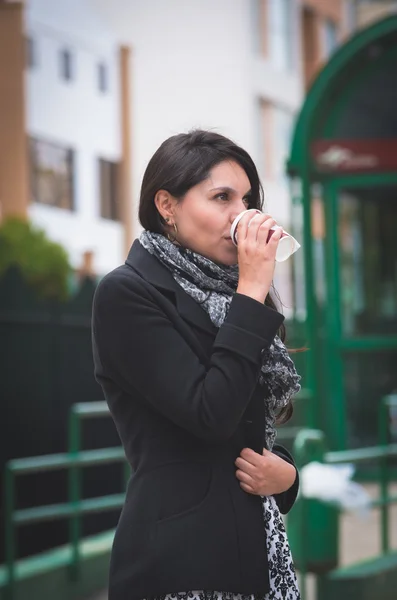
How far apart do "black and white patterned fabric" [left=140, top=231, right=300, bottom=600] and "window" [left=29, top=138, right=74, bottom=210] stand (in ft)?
86.1

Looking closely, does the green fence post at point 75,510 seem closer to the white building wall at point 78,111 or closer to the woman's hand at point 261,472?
the woman's hand at point 261,472

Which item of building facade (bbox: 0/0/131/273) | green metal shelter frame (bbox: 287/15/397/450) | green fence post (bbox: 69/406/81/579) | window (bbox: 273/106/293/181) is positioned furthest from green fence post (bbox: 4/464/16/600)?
window (bbox: 273/106/293/181)

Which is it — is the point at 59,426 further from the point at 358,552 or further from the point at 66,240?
the point at 66,240

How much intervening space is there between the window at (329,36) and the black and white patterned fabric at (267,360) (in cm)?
3357

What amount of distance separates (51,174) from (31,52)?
2.91 m

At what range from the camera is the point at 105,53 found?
31766 millimetres

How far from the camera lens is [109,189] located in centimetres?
3212

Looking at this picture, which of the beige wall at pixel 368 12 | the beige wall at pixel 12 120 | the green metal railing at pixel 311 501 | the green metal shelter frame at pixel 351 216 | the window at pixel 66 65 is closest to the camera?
the green metal railing at pixel 311 501

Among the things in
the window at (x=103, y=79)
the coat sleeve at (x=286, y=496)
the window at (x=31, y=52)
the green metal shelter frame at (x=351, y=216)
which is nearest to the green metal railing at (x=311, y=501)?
the coat sleeve at (x=286, y=496)

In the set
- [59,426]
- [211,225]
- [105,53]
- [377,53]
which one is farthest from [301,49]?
[211,225]

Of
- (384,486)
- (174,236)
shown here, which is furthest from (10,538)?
(174,236)

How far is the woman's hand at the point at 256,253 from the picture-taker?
7.01 ft

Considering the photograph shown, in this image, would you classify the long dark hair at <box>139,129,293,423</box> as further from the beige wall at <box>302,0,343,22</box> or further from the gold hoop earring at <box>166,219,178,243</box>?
the beige wall at <box>302,0,343,22</box>

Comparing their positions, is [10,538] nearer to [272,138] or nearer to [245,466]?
[245,466]
